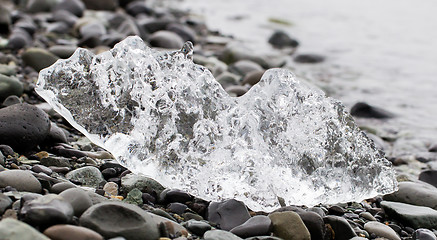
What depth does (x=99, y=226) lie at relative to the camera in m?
1.97

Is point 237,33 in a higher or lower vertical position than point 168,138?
higher

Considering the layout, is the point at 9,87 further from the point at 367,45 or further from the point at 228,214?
the point at 367,45

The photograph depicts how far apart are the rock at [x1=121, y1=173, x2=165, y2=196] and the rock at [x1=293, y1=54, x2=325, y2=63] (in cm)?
547

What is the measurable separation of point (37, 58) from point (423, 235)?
3.51 meters

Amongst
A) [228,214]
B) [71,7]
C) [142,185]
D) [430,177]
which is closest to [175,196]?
[142,185]

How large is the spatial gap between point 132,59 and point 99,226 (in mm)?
1039

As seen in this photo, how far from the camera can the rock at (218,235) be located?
2.14 m

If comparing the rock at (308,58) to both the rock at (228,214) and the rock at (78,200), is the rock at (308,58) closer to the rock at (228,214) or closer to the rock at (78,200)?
the rock at (228,214)

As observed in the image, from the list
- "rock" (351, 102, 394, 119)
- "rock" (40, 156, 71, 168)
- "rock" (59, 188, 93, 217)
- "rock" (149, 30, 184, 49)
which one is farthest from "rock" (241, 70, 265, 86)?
"rock" (59, 188, 93, 217)

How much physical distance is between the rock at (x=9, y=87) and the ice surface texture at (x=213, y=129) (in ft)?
2.93

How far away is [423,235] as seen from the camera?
2.60m

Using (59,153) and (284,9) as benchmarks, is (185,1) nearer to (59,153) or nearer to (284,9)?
(284,9)

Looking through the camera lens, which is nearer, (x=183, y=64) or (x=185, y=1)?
(x=183, y=64)

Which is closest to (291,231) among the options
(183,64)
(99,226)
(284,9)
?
(99,226)
